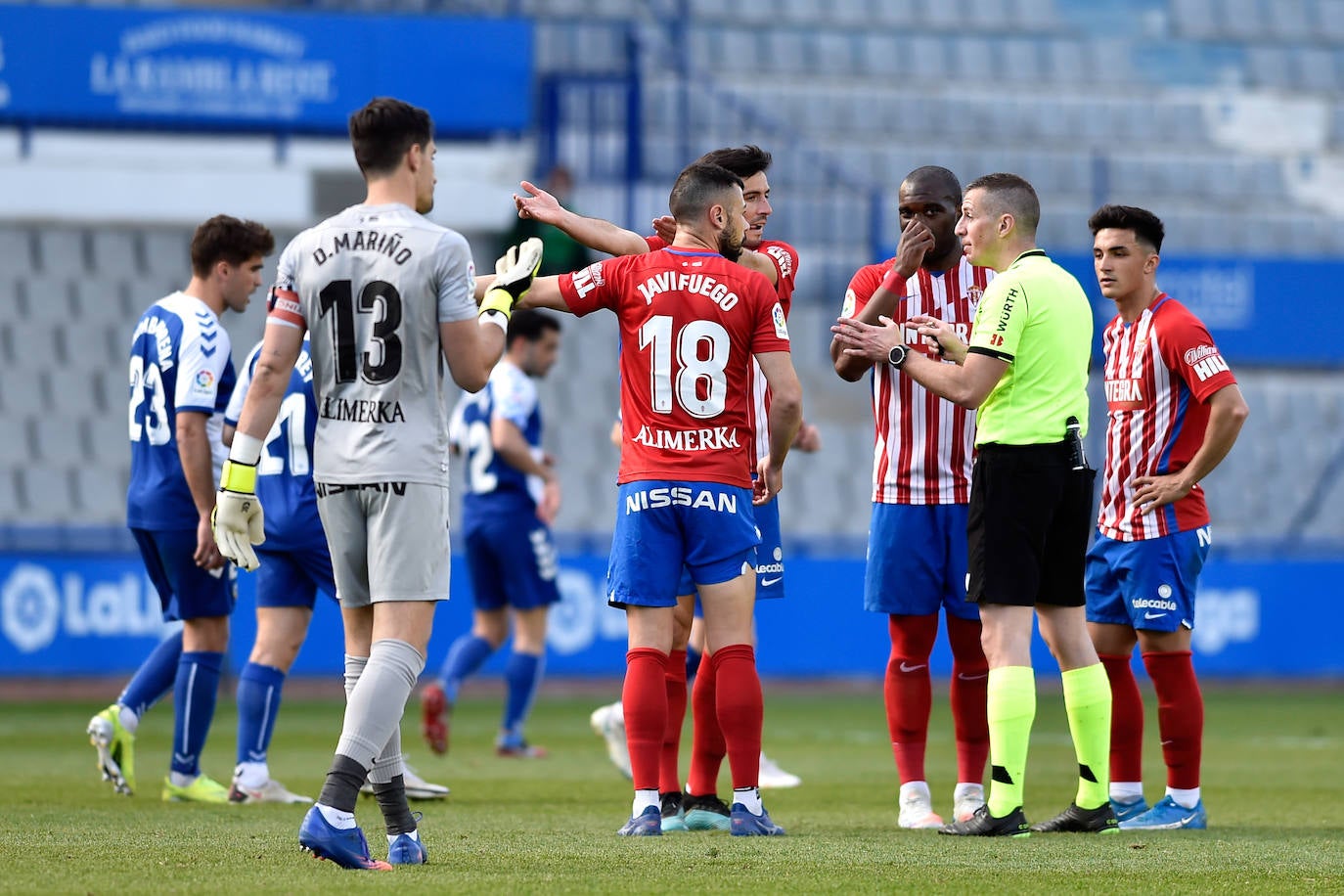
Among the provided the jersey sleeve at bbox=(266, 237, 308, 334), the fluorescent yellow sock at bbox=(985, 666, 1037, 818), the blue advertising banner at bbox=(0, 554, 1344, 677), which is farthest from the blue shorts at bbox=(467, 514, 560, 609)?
the jersey sleeve at bbox=(266, 237, 308, 334)

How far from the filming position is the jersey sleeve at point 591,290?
6.10 m

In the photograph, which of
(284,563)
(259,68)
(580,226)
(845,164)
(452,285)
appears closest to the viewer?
(452,285)

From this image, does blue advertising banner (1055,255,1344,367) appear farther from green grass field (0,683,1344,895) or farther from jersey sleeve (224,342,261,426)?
jersey sleeve (224,342,261,426)

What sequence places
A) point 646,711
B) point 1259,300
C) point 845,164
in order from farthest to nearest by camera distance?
point 845,164 → point 1259,300 → point 646,711

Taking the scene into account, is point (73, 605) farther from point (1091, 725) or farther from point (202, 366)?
point (1091, 725)

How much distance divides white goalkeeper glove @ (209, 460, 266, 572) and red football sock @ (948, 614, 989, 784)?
8.83 feet

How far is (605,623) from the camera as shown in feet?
48.9

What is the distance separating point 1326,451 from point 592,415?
8114mm

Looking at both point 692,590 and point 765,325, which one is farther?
point 692,590

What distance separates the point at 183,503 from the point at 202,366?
0.66 m

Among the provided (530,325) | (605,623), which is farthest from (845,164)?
(530,325)

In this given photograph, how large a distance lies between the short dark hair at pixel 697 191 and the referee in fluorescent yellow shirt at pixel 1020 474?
2.15 feet

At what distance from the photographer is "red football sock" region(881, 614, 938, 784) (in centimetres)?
686

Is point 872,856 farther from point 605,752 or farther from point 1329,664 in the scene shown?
point 1329,664
